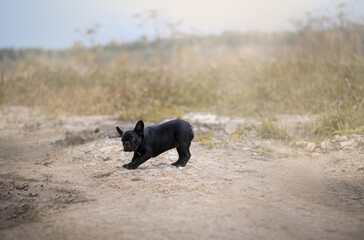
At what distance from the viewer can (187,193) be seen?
420 cm

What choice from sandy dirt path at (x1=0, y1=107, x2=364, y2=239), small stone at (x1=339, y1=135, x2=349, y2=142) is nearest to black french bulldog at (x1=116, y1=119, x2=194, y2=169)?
sandy dirt path at (x1=0, y1=107, x2=364, y2=239)

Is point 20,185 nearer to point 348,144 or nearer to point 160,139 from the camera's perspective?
point 160,139

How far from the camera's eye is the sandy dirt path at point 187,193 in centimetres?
329

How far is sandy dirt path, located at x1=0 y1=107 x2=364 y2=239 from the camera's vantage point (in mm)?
3287

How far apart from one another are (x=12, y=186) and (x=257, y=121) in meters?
5.43

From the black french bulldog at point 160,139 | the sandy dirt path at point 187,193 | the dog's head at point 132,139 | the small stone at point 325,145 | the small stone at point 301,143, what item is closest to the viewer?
the sandy dirt path at point 187,193

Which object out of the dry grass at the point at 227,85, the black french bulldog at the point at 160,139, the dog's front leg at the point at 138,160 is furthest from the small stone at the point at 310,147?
the dog's front leg at the point at 138,160

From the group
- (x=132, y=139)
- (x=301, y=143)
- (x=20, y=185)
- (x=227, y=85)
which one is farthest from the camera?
(x=227, y=85)

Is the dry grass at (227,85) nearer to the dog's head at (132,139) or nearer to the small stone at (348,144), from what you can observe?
the small stone at (348,144)

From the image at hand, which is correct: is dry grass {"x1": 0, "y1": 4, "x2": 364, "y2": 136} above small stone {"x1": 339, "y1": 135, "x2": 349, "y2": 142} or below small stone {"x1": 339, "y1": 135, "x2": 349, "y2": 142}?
above

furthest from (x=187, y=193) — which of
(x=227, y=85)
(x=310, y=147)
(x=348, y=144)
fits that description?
(x=227, y=85)

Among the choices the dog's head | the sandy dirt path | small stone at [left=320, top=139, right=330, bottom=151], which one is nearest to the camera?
the sandy dirt path

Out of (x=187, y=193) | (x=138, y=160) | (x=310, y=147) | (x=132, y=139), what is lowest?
Result: (x=310, y=147)

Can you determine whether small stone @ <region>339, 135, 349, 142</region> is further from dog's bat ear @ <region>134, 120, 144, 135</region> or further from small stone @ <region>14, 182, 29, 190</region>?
small stone @ <region>14, 182, 29, 190</region>
